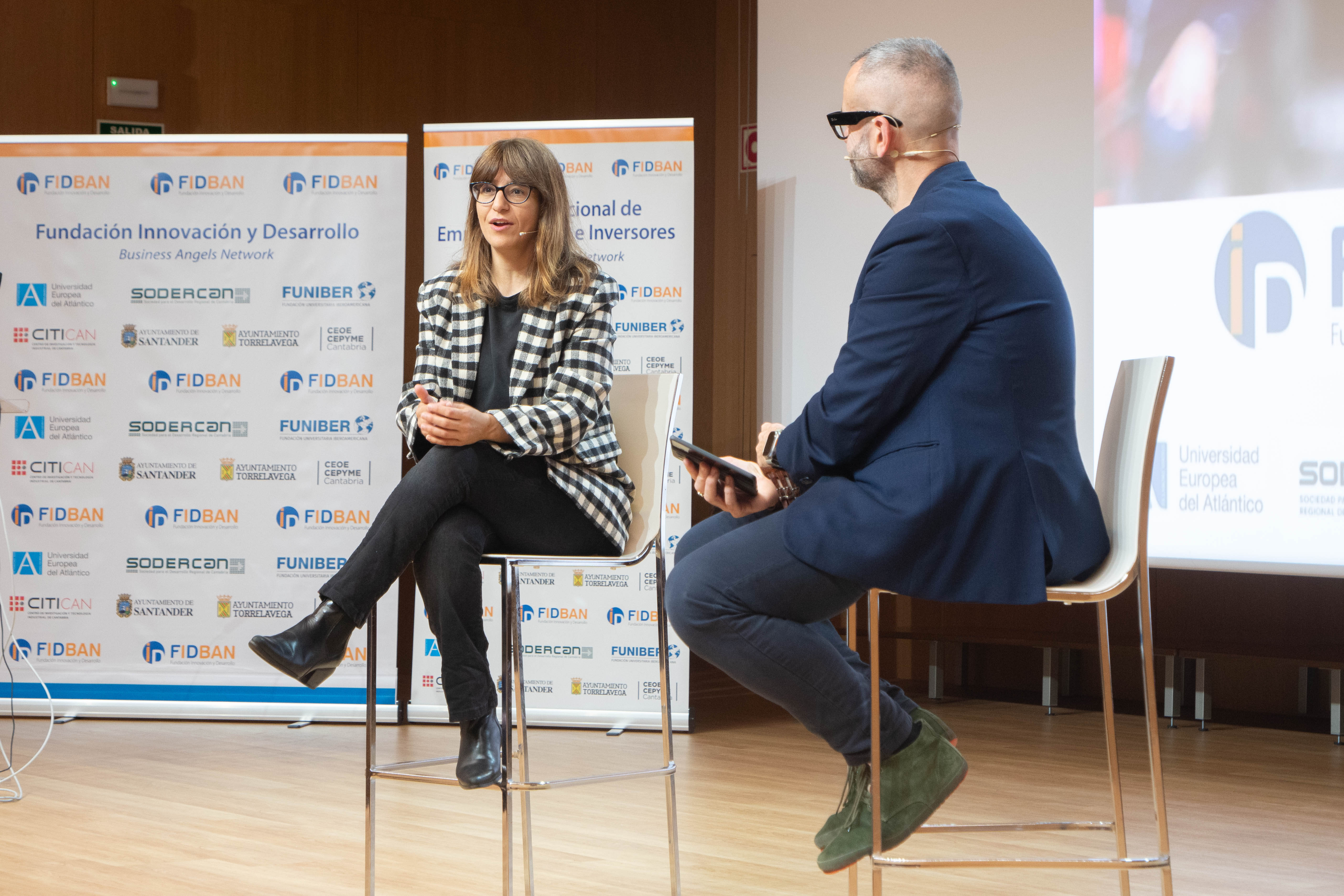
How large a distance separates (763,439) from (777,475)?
0.23 ft

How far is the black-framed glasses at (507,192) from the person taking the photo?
91.4 inches

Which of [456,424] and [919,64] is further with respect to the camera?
[456,424]

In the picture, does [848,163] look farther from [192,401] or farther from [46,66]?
[46,66]

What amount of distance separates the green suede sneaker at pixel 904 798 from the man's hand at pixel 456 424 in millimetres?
848

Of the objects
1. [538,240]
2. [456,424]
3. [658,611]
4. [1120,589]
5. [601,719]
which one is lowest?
[601,719]

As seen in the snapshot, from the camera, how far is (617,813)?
10.0 ft

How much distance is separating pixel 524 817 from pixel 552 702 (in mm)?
2142

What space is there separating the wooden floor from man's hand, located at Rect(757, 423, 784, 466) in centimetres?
93

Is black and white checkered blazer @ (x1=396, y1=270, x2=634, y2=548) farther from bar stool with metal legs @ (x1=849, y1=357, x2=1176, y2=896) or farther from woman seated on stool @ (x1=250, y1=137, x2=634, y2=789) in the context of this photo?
bar stool with metal legs @ (x1=849, y1=357, x2=1176, y2=896)

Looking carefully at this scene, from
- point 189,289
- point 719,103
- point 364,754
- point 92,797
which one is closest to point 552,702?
point 364,754

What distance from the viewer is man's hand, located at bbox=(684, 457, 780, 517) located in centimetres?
185

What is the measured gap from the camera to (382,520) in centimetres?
208

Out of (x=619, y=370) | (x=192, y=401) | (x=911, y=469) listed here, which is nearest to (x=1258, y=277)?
(x=619, y=370)

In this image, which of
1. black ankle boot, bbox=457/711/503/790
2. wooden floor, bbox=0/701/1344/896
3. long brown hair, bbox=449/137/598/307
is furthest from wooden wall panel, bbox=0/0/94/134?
black ankle boot, bbox=457/711/503/790
